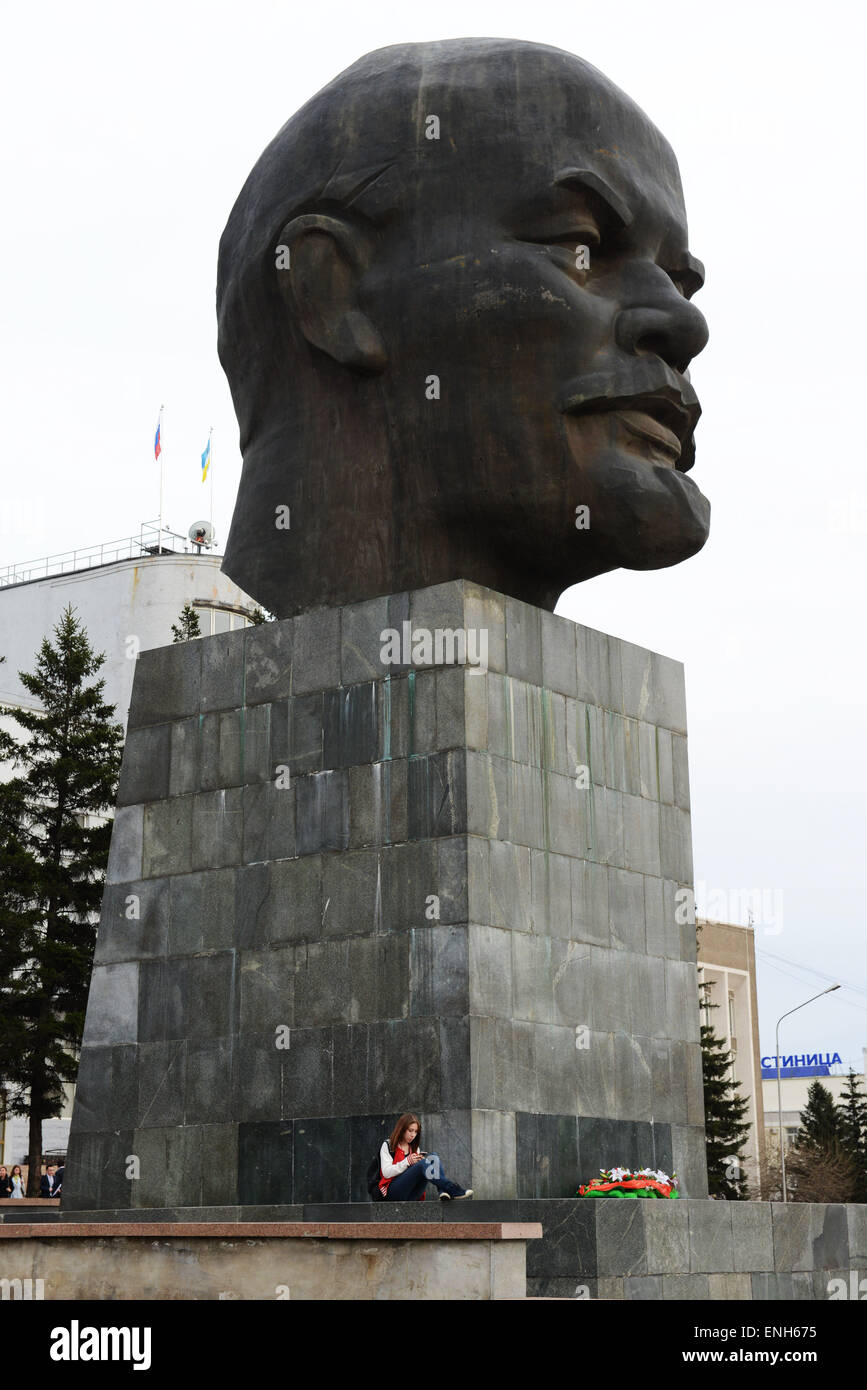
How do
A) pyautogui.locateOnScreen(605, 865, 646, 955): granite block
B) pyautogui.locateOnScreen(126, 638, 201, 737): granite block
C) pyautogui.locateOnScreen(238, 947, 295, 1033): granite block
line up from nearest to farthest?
pyautogui.locateOnScreen(238, 947, 295, 1033): granite block, pyautogui.locateOnScreen(605, 865, 646, 955): granite block, pyautogui.locateOnScreen(126, 638, 201, 737): granite block

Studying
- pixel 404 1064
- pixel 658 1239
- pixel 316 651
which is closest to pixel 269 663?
pixel 316 651

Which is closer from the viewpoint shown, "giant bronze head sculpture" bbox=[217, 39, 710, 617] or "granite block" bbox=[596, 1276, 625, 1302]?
"granite block" bbox=[596, 1276, 625, 1302]

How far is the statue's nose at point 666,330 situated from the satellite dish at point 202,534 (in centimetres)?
3987

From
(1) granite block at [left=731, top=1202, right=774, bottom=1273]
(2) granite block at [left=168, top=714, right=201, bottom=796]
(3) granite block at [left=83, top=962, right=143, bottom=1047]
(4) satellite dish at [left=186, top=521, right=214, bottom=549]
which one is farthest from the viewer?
(4) satellite dish at [left=186, top=521, right=214, bottom=549]

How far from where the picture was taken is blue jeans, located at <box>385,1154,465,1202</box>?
1050 cm

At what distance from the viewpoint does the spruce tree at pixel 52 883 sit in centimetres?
3064

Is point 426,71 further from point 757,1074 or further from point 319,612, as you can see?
point 757,1074

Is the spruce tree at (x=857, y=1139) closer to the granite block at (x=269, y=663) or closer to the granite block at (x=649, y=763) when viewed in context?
the granite block at (x=649, y=763)

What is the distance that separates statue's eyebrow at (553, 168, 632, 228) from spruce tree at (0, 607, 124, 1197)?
21.1m

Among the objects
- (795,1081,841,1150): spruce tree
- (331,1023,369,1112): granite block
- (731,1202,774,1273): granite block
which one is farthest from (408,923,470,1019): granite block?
(795,1081,841,1150): spruce tree

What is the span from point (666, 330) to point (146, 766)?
5.11 meters

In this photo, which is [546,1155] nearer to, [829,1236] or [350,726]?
[829,1236]

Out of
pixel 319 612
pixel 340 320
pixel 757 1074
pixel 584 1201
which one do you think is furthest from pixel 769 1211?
pixel 757 1074

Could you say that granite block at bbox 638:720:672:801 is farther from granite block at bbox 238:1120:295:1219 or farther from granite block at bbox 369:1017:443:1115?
granite block at bbox 238:1120:295:1219
